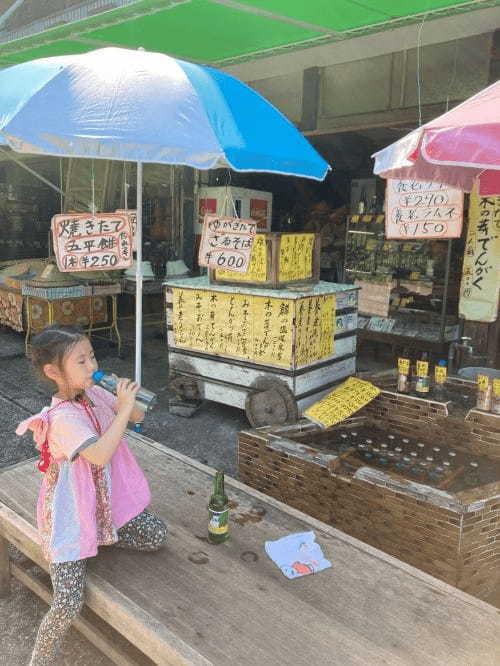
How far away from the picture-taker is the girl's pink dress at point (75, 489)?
2375mm

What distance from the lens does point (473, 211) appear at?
665 cm

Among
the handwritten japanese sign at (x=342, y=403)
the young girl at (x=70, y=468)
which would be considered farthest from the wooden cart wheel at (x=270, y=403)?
the young girl at (x=70, y=468)

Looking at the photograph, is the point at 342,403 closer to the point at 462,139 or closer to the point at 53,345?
the point at 462,139

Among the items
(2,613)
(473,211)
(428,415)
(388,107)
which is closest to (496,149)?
(428,415)

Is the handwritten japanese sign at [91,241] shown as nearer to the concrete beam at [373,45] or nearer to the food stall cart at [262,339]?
the food stall cart at [262,339]

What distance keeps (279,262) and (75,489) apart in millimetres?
3346

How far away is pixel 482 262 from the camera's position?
21.9 feet

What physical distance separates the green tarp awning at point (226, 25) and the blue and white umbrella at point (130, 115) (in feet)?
8.89

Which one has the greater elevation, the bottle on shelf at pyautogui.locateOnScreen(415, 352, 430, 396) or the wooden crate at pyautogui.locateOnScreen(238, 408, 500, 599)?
the bottle on shelf at pyautogui.locateOnScreen(415, 352, 430, 396)

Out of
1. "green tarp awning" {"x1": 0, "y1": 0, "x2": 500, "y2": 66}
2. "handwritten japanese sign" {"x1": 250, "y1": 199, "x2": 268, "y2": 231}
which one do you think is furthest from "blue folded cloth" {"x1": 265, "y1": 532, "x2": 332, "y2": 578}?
"handwritten japanese sign" {"x1": 250, "y1": 199, "x2": 268, "y2": 231}

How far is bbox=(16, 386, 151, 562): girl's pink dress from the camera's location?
7.79 ft

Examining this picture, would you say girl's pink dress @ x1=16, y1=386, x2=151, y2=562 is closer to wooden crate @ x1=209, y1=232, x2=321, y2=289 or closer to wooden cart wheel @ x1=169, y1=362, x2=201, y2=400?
wooden crate @ x1=209, y1=232, x2=321, y2=289

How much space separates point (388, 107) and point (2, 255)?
322 inches

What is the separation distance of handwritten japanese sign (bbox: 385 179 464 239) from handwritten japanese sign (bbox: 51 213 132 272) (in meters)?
2.74
